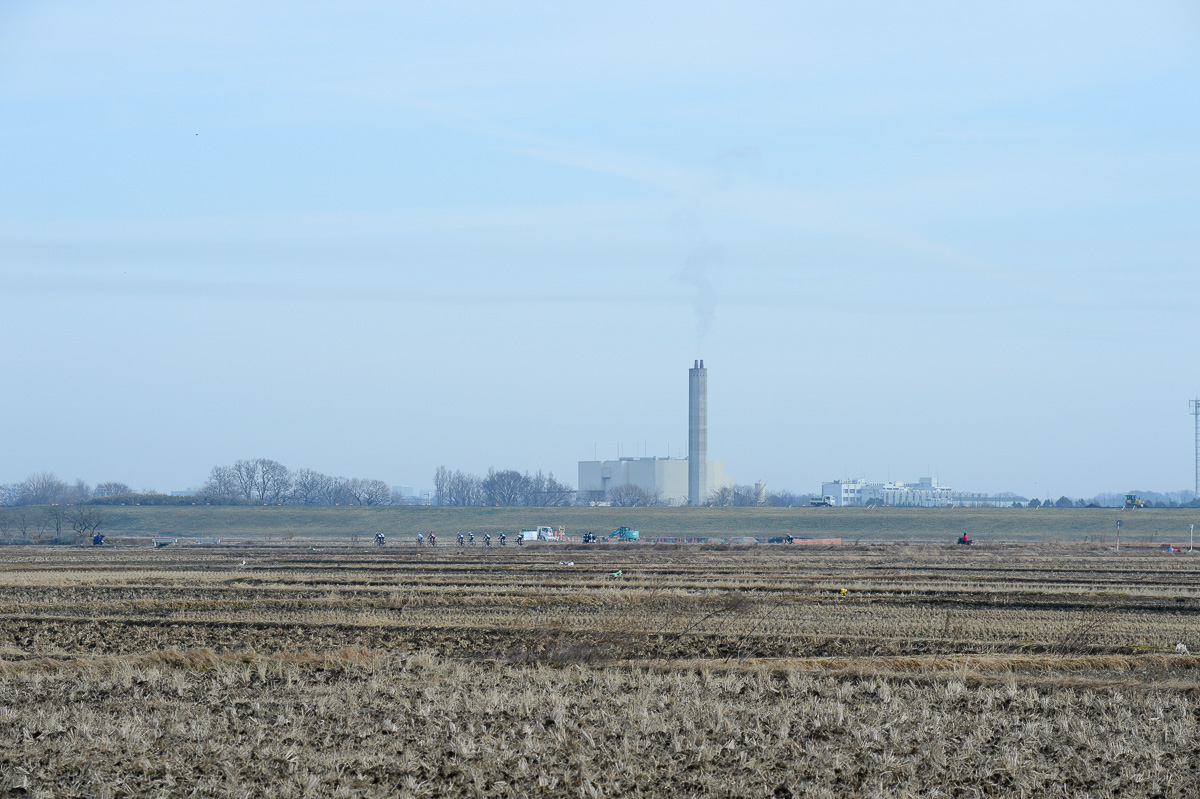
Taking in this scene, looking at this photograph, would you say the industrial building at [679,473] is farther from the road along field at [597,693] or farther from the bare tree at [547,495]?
the road along field at [597,693]

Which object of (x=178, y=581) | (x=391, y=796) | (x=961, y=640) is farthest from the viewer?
(x=178, y=581)

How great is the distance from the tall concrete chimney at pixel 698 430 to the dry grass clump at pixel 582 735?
126 metres

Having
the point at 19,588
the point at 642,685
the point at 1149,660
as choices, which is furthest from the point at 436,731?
the point at 19,588

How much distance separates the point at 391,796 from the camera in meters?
10.1

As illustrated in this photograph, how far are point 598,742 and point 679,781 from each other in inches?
62.5

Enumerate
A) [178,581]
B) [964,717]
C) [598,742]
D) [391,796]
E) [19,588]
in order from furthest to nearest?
[178,581], [19,588], [964,717], [598,742], [391,796]

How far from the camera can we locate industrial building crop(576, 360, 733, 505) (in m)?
143

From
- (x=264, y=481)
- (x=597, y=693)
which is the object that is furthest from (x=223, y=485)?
(x=597, y=693)

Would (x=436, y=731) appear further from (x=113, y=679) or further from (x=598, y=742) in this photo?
(x=113, y=679)

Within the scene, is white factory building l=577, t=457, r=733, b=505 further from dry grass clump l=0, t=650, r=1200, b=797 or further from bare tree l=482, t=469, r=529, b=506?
dry grass clump l=0, t=650, r=1200, b=797

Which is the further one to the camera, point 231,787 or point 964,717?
point 964,717

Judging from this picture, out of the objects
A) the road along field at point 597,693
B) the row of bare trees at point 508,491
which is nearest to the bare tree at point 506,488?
the row of bare trees at point 508,491

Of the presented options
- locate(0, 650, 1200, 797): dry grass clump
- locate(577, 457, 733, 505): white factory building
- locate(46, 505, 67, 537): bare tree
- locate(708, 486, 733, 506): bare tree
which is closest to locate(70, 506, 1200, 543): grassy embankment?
locate(46, 505, 67, 537): bare tree

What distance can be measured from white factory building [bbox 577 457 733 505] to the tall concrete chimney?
17520 millimetres
